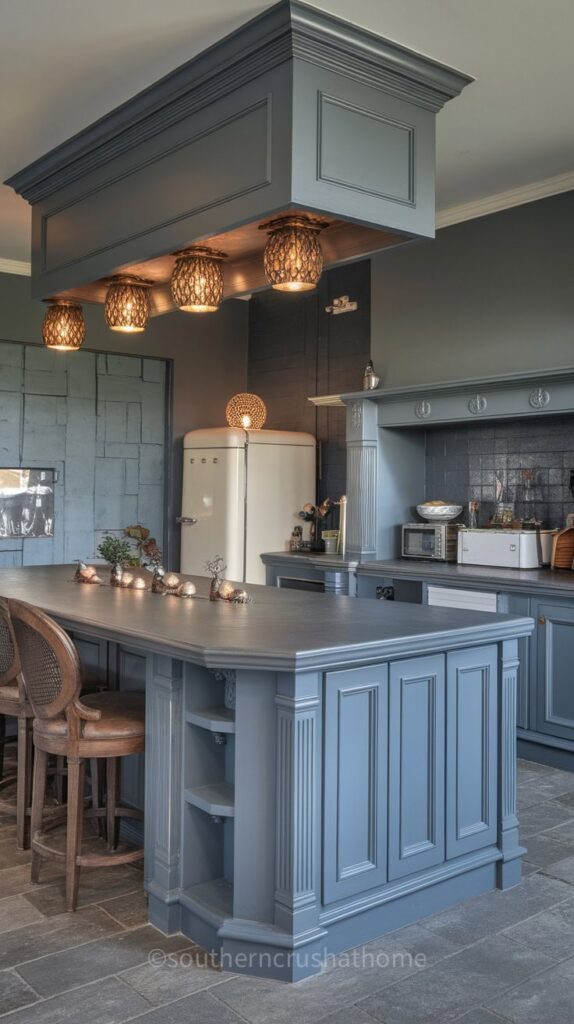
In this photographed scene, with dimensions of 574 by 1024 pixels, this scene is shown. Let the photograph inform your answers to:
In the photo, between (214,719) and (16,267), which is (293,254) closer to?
(214,719)

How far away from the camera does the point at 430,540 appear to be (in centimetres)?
568

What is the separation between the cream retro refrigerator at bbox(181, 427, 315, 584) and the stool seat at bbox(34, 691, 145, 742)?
3.40m

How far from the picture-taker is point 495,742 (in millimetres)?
3111

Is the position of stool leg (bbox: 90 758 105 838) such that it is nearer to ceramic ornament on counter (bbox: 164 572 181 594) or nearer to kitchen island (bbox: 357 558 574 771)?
ceramic ornament on counter (bbox: 164 572 181 594)

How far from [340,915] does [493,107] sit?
10.7 ft

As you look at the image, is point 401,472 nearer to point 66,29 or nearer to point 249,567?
point 249,567

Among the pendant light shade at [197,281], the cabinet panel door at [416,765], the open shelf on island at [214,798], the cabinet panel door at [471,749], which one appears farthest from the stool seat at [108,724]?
the pendant light shade at [197,281]

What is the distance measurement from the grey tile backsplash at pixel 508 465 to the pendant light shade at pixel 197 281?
2.45 metres

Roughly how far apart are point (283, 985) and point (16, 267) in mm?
5524

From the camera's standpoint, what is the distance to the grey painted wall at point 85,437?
261 inches

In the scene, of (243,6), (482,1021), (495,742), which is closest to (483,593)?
(495,742)

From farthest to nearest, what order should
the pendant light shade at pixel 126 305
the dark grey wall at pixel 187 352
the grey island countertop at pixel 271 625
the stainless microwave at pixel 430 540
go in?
the dark grey wall at pixel 187 352 < the stainless microwave at pixel 430 540 < the pendant light shade at pixel 126 305 < the grey island countertop at pixel 271 625

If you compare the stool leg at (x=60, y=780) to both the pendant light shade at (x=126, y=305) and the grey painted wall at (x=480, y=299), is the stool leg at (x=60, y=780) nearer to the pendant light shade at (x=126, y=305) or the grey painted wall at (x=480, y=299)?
the pendant light shade at (x=126, y=305)

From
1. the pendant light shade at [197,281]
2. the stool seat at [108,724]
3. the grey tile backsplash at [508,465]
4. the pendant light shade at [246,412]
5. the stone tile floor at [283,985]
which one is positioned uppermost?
the pendant light shade at [197,281]
